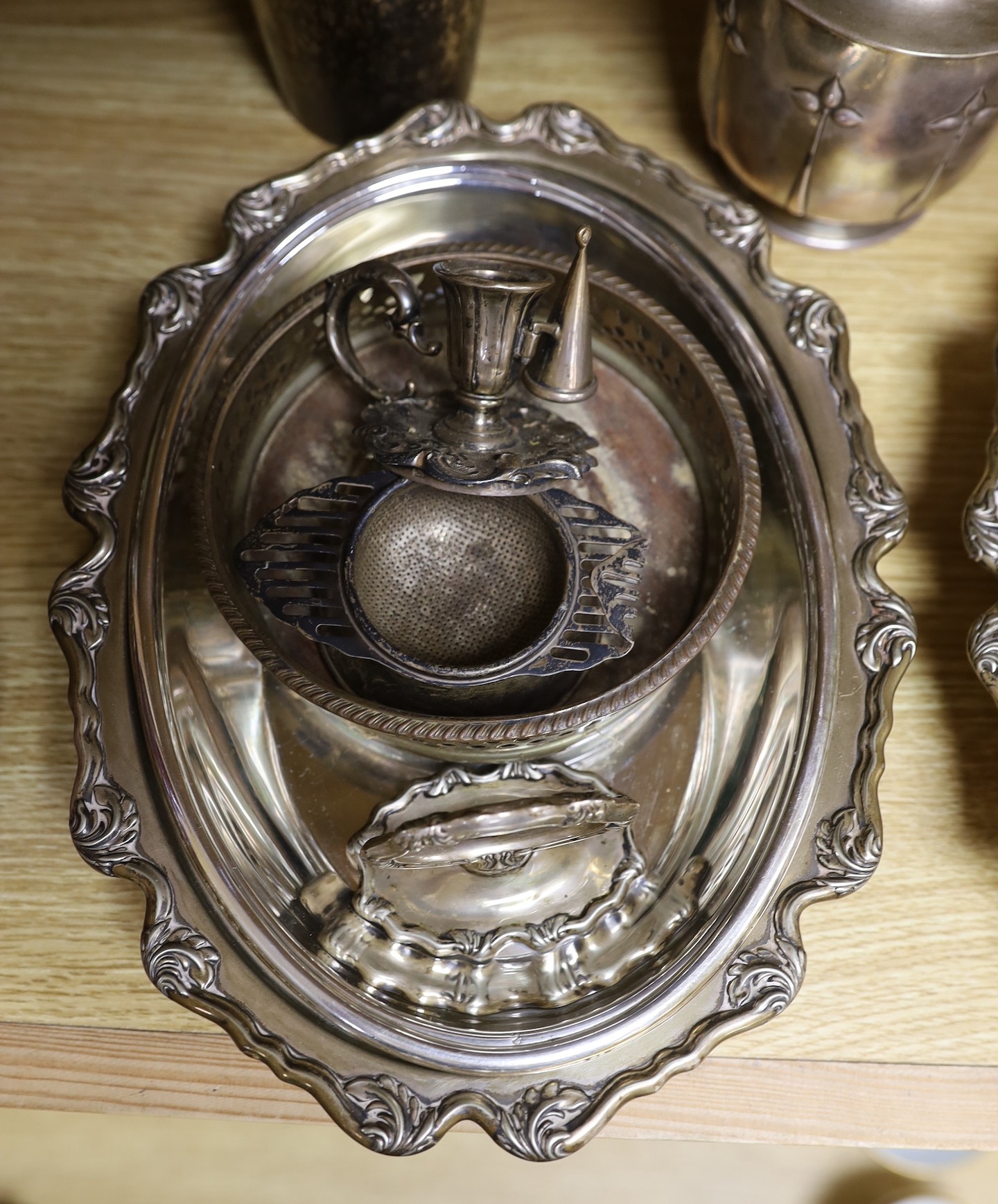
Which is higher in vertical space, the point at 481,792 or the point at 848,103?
the point at 848,103

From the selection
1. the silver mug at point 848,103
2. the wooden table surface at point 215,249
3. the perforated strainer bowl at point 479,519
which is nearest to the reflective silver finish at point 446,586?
the perforated strainer bowl at point 479,519

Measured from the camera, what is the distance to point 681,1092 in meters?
0.53

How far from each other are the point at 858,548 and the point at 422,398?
0.24 m

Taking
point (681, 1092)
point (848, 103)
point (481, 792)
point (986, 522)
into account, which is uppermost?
point (848, 103)

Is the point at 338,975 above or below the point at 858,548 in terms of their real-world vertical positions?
below

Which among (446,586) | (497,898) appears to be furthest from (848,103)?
(497,898)

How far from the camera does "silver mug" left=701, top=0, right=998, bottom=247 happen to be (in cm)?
58

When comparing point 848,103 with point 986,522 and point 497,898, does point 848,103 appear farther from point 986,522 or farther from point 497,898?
point 497,898

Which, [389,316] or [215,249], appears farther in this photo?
[215,249]

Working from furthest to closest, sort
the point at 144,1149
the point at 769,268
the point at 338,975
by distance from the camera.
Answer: the point at 144,1149, the point at 769,268, the point at 338,975

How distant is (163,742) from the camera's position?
1.71 ft

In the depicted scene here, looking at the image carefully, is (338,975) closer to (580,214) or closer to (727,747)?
(727,747)

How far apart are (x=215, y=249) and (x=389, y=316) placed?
0.18 meters

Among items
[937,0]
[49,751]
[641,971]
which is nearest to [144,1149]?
[49,751]
